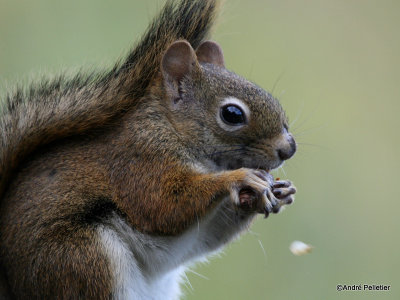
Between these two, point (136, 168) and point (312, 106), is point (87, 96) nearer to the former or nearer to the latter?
point (136, 168)

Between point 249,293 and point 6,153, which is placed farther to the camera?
point 249,293

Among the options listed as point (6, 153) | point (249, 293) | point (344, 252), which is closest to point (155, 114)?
point (6, 153)

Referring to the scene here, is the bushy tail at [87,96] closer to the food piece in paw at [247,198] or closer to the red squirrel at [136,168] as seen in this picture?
the red squirrel at [136,168]

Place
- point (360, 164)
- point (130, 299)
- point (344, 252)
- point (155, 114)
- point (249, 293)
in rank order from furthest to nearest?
point (360, 164), point (344, 252), point (249, 293), point (155, 114), point (130, 299)

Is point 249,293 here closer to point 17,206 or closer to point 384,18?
point 17,206

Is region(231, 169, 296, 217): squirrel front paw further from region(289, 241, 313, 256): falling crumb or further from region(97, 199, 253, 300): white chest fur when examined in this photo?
region(289, 241, 313, 256): falling crumb

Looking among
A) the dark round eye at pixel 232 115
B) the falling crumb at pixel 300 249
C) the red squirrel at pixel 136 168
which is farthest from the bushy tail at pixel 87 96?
the falling crumb at pixel 300 249

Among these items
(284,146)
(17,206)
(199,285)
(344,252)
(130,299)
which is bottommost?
(199,285)
